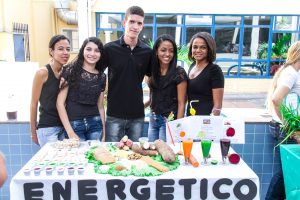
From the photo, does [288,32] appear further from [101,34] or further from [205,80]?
[205,80]

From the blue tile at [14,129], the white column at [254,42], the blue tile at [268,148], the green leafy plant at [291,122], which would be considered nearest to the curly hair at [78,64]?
the blue tile at [14,129]

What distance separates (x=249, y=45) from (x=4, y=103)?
856cm

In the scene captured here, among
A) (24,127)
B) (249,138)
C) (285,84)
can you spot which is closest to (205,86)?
(285,84)

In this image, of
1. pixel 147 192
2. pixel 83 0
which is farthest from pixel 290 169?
pixel 83 0

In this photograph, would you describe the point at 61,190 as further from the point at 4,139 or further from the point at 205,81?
the point at 4,139

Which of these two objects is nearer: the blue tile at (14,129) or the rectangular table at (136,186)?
the rectangular table at (136,186)

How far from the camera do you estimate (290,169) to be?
1939mm

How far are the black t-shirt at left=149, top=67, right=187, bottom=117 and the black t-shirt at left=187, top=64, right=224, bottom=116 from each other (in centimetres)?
10

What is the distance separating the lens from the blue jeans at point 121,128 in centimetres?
232

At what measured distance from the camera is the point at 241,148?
9.04 ft

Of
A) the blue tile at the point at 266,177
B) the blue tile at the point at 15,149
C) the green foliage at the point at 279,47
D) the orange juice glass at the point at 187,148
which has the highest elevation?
the green foliage at the point at 279,47

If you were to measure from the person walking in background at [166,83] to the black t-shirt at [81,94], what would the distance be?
17.9 inches

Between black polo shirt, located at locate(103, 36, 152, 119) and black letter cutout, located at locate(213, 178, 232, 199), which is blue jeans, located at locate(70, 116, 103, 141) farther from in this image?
black letter cutout, located at locate(213, 178, 232, 199)

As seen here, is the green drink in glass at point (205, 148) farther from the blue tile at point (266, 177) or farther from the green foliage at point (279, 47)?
the green foliage at point (279, 47)
